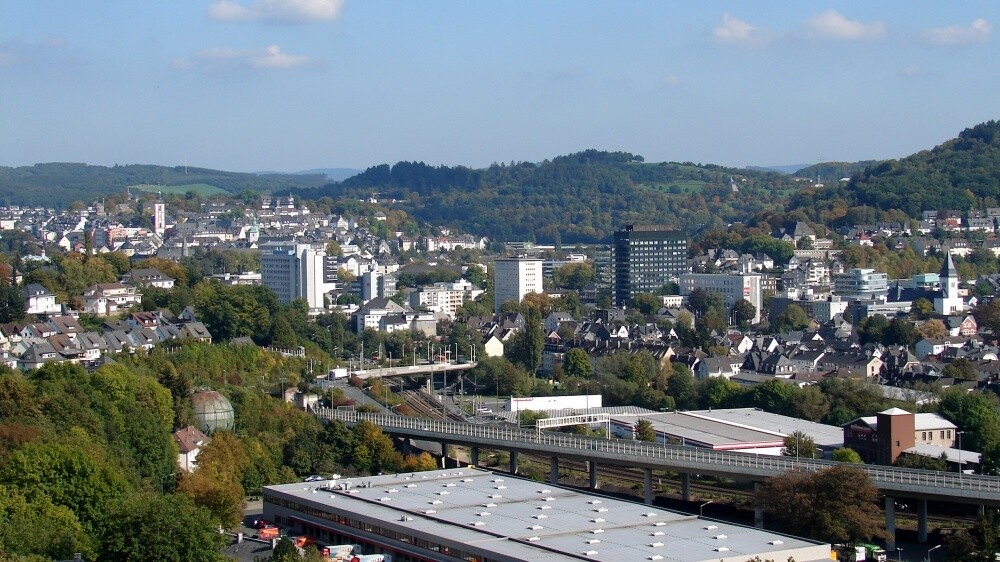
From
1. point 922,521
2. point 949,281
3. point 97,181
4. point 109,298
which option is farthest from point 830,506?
point 97,181

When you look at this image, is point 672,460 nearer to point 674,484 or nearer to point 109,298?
point 674,484

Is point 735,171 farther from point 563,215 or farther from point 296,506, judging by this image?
point 296,506

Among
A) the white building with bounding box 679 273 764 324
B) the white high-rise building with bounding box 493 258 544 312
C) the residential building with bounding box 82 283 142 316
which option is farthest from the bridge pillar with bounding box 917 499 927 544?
the white high-rise building with bounding box 493 258 544 312

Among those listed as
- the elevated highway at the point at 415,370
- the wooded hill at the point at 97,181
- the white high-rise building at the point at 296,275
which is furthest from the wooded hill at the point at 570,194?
the elevated highway at the point at 415,370

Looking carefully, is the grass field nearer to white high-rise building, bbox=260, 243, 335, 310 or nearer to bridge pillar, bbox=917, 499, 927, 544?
white high-rise building, bbox=260, 243, 335, 310

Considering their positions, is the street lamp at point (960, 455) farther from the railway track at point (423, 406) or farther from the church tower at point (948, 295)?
the church tower at point (948, 295)

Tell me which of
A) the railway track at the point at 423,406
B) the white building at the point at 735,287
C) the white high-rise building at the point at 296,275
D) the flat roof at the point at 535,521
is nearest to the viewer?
the flat roof at the point at 535,521
